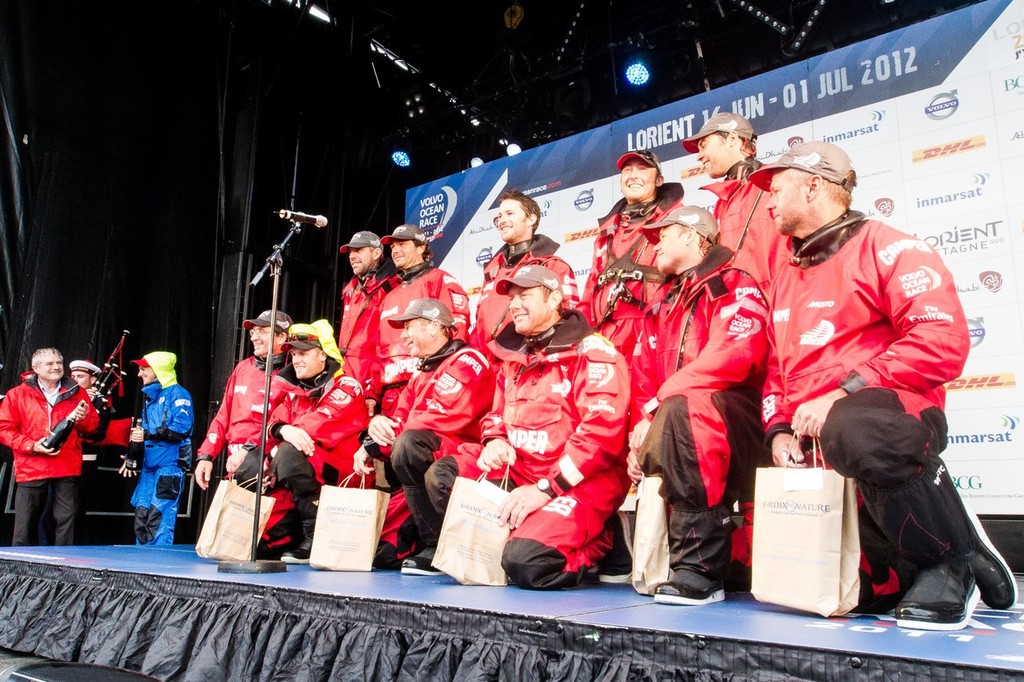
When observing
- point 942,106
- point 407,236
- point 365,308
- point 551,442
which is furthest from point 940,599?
point 942,106

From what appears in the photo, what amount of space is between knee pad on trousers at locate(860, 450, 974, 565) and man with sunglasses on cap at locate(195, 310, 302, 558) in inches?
140

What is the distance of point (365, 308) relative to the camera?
16.4 ft

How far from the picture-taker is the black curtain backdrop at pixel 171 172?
6074 millimetres

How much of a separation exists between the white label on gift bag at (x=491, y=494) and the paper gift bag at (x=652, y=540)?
23.5 inches

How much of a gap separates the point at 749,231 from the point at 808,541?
1587mm

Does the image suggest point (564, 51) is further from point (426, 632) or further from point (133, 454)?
point (426, 632)

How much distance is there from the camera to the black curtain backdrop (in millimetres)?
6074

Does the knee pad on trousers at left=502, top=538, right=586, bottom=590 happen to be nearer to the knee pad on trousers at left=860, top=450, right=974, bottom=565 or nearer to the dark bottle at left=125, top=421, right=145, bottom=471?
the knee pad on trousers at left=860, top=450, right=974, bottom=565

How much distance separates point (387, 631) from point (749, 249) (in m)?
2.06

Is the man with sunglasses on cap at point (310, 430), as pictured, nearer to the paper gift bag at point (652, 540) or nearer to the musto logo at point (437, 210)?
the paper gift bag at point (652, 540)

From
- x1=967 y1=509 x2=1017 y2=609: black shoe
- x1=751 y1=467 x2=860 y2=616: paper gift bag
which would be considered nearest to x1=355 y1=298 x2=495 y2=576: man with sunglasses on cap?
x1=751 y1=467 x2=860 y2=616: paper gift bag

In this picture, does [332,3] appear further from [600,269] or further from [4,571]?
[4,571]

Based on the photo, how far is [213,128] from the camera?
733cm

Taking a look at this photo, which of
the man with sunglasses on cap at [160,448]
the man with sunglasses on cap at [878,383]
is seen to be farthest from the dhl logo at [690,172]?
the man with sunglasses on cap at [160,448]
